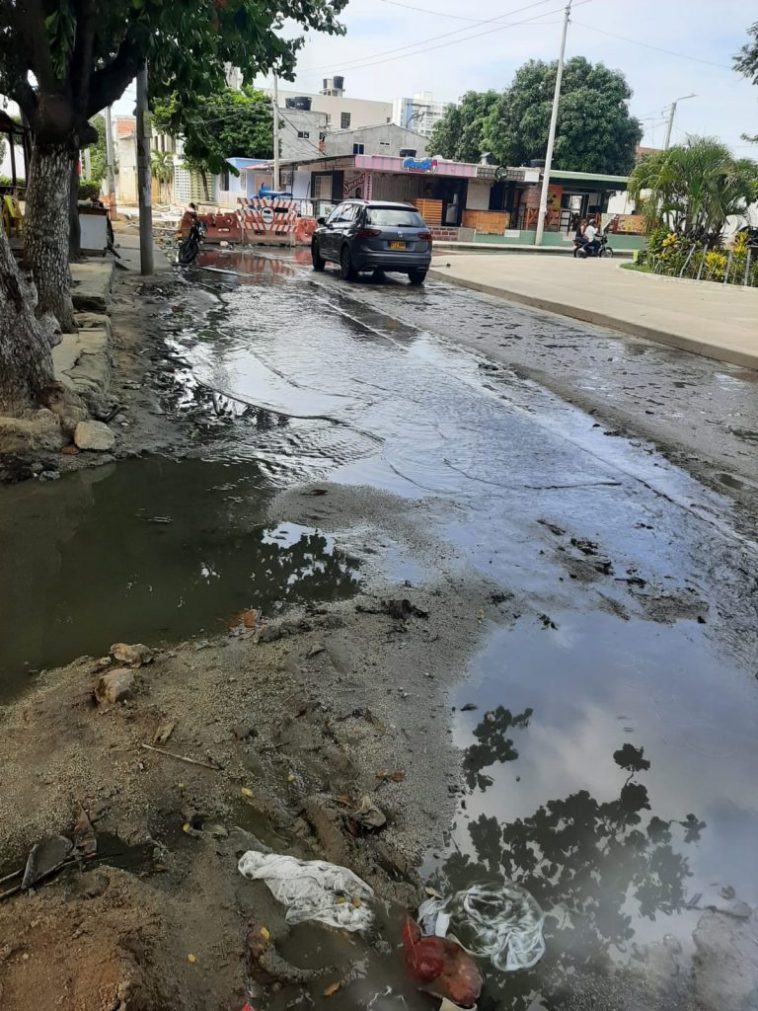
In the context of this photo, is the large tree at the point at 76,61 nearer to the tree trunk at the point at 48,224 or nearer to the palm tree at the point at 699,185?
the tree trunk at the point at 48,224

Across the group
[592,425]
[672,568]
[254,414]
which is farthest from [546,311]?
[672,568]

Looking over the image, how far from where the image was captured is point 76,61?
9.09 meters

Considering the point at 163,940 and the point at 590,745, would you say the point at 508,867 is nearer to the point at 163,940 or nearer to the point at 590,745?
the point at 590,745

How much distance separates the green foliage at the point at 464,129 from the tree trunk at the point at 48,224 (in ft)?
156

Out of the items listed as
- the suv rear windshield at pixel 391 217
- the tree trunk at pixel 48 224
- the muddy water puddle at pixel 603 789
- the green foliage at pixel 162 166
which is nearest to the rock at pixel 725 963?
the muddy water puddle at pixel 603 789

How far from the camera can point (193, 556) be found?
15.1 feet

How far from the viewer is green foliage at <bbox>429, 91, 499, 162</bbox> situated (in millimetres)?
52438

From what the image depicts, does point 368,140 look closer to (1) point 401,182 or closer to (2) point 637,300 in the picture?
(1) point 401,182

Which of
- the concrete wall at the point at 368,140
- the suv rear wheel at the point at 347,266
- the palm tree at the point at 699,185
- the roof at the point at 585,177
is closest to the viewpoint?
the suv rear wheel at the point at 347,266

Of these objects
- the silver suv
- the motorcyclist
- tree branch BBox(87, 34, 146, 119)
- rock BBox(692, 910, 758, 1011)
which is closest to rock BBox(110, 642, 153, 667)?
rock BBox(692, 910, 758, 1011)

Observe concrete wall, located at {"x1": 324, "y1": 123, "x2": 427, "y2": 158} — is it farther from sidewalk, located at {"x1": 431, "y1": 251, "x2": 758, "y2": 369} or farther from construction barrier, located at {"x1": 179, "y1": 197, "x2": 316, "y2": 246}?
sidewalk, located at {"x1": 431, "y1": 251, "x2": 758, "y2": 369}

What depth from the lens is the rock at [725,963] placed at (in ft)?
7.20

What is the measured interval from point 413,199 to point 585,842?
46.0 metres

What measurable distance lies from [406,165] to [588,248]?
393 inches
